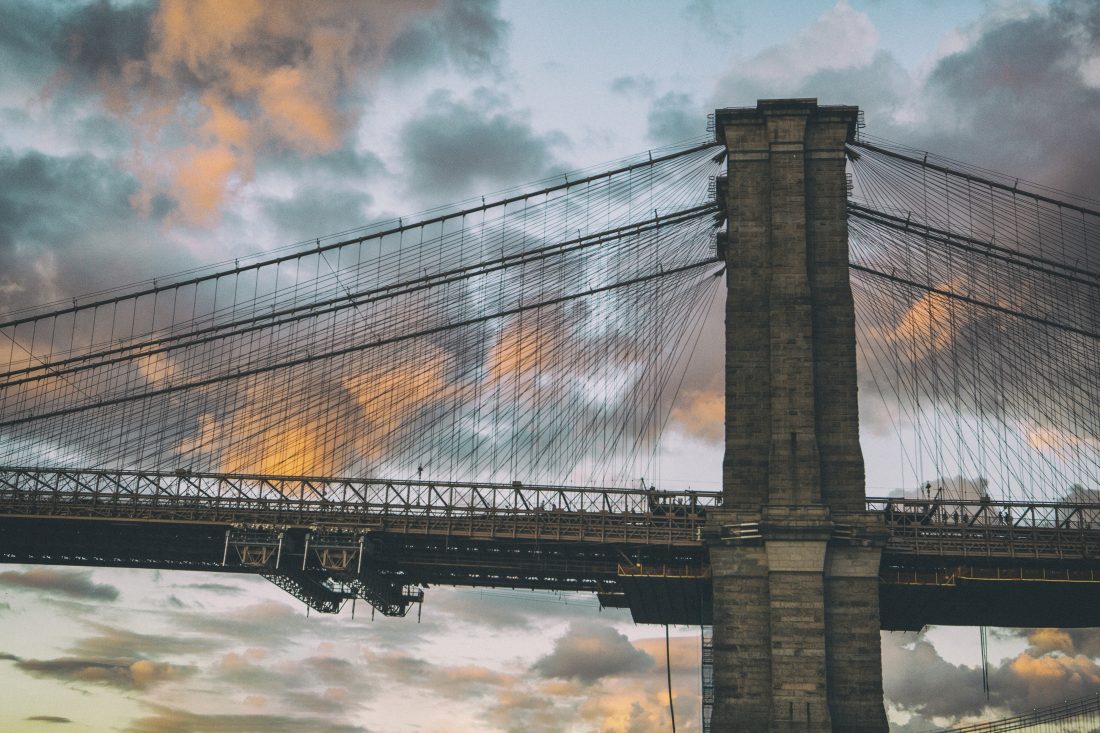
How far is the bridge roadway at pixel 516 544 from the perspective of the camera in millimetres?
75938

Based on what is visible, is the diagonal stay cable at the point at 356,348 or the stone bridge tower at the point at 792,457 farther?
the diagonal stay cable at the point at 356,348

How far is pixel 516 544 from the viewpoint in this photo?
3189 inches

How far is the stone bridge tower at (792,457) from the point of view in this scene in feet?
228

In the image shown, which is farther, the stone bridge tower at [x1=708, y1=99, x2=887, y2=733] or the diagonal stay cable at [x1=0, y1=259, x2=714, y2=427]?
the diagonal stay cable at [x1=0, y1=259, x2=714, y2=427]

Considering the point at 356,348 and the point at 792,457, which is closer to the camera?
the point at 792,457

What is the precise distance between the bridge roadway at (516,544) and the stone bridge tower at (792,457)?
5.84 feet

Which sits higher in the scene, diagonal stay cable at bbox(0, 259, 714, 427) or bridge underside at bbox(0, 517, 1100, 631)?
diagonal stay cable at bbox(0, 259, 714, 427)

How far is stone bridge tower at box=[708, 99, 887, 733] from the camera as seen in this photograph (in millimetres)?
69438

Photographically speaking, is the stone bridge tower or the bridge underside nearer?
the stone bridge tower

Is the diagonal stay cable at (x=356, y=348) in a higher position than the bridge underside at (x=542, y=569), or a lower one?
higher

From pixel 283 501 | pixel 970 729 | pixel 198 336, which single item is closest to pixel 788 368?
pixel 970 729

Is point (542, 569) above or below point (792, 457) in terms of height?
below

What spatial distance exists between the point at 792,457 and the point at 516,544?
1908 cm

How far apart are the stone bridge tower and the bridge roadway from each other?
1780 mm
